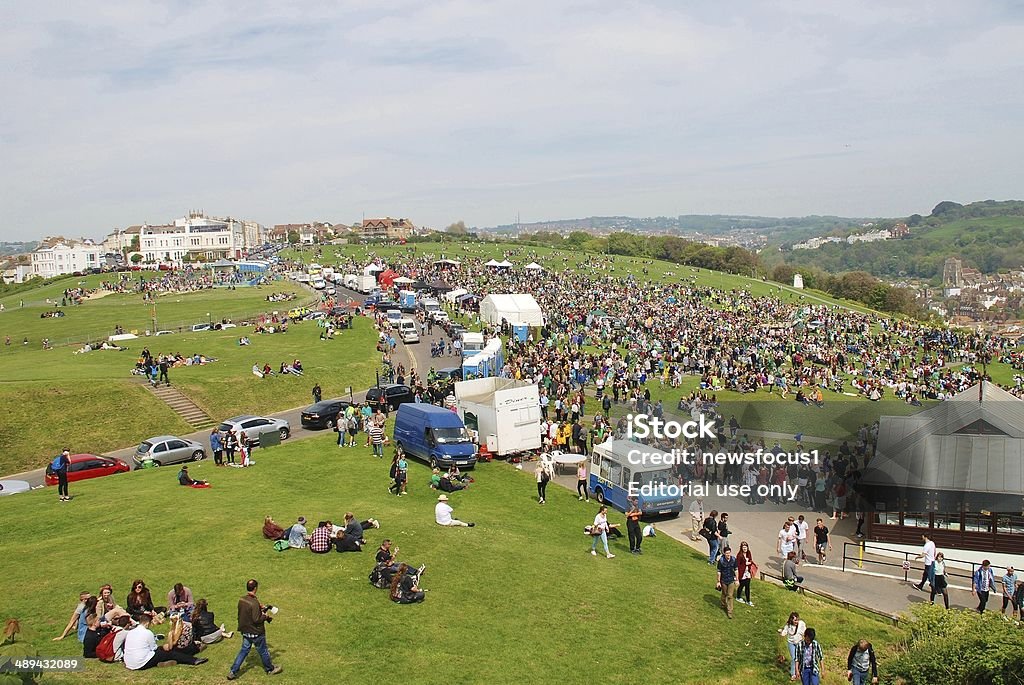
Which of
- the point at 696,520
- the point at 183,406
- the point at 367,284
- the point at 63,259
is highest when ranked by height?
the point at 63,259

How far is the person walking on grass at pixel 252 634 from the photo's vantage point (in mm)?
10914

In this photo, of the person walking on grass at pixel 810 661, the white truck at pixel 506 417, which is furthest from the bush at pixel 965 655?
the white truck at pixel 506 417

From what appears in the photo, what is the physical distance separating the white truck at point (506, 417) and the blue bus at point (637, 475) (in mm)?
4511

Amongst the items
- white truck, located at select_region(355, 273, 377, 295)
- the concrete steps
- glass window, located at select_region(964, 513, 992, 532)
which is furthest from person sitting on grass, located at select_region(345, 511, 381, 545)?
white truck, located at select_region(355, 273, 377, 295)

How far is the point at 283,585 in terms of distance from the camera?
14.3 meters

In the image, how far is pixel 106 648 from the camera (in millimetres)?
11250

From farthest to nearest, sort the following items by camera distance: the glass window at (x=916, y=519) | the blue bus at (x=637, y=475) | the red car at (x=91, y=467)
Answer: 1. the red car at (x=91, y=467)
2. the blue bus at (x=637, y=475)
3. the glass window at (x=916, y=519)

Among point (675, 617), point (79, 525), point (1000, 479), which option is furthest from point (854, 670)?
point (79, 525)

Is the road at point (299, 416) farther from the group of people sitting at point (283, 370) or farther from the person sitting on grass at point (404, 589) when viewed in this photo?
the person sitting on grass at point (404, 589)

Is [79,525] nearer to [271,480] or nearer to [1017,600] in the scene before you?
[271,480]

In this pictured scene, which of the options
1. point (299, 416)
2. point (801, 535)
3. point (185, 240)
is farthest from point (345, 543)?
point (185, 240)

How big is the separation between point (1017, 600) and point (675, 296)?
6246cm

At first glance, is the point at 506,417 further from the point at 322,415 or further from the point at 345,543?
the point at 345,543

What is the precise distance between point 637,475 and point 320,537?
30.5 ft
